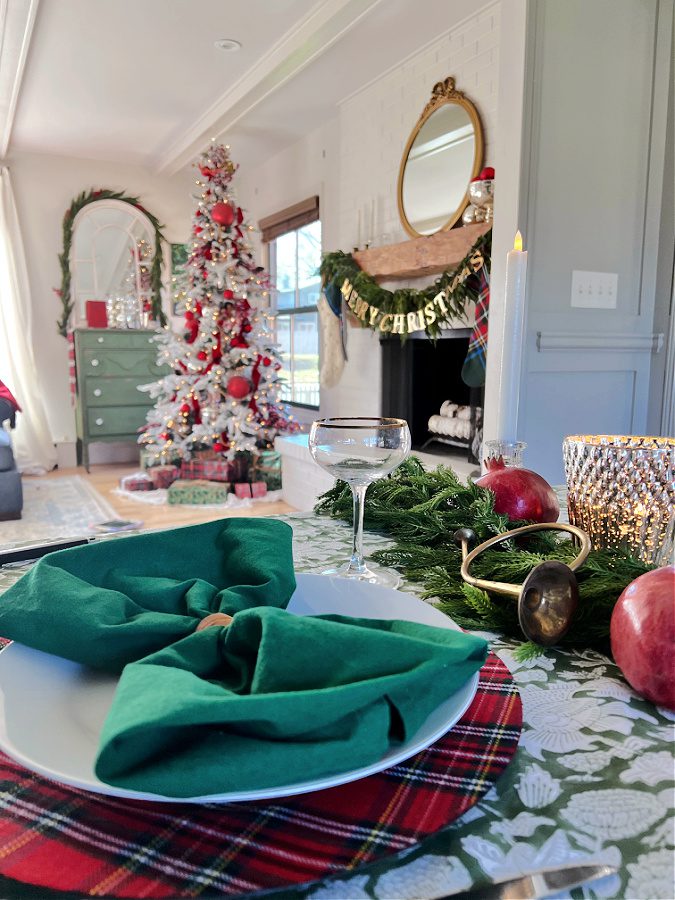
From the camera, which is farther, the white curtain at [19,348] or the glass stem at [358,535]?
the white curtain at [19,348]

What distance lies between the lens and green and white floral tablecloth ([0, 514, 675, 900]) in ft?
0.99

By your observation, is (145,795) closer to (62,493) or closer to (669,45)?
(669,45)

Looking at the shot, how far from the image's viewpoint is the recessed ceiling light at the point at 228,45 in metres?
3.38

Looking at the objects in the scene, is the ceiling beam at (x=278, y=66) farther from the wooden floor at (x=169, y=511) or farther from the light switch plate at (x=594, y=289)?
the wooden floor at (x=169, y=511)

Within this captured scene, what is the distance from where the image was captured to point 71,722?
367 millimetres

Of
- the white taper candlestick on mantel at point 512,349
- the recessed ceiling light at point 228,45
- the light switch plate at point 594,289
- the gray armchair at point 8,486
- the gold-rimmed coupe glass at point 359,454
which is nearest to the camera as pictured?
the gold-rimmed coupe glass at point 359,454

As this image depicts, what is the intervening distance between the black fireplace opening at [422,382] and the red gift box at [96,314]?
8.85 feet

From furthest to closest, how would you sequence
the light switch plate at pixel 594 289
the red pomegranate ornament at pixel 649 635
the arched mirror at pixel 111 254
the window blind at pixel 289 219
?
the arched mirror at pixel 111 254
the window blind at pixel 289 219
the light switch plate at pixel 594 289
the red pomegranate ornament at pixel 649 635

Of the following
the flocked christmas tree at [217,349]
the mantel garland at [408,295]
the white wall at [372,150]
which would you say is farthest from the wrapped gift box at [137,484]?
the mantel garland at [408,295]

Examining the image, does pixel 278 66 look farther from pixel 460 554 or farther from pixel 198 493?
pixel 460 554

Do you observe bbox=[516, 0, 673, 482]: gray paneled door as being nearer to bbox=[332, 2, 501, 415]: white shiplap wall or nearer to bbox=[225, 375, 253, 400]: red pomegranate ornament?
bbox=[332, 2, 501, 415]: white shiplap wall

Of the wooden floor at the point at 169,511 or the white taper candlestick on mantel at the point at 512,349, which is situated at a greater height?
the white taper candlestick on mantel at the point at 512,349

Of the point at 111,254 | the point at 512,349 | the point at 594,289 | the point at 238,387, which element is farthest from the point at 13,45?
the point at 512,349

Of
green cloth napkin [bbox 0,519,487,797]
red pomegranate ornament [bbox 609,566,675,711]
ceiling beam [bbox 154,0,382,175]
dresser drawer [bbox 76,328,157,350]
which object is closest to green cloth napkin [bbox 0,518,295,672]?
green cloth napkin [bbox 0,519,487,797]
